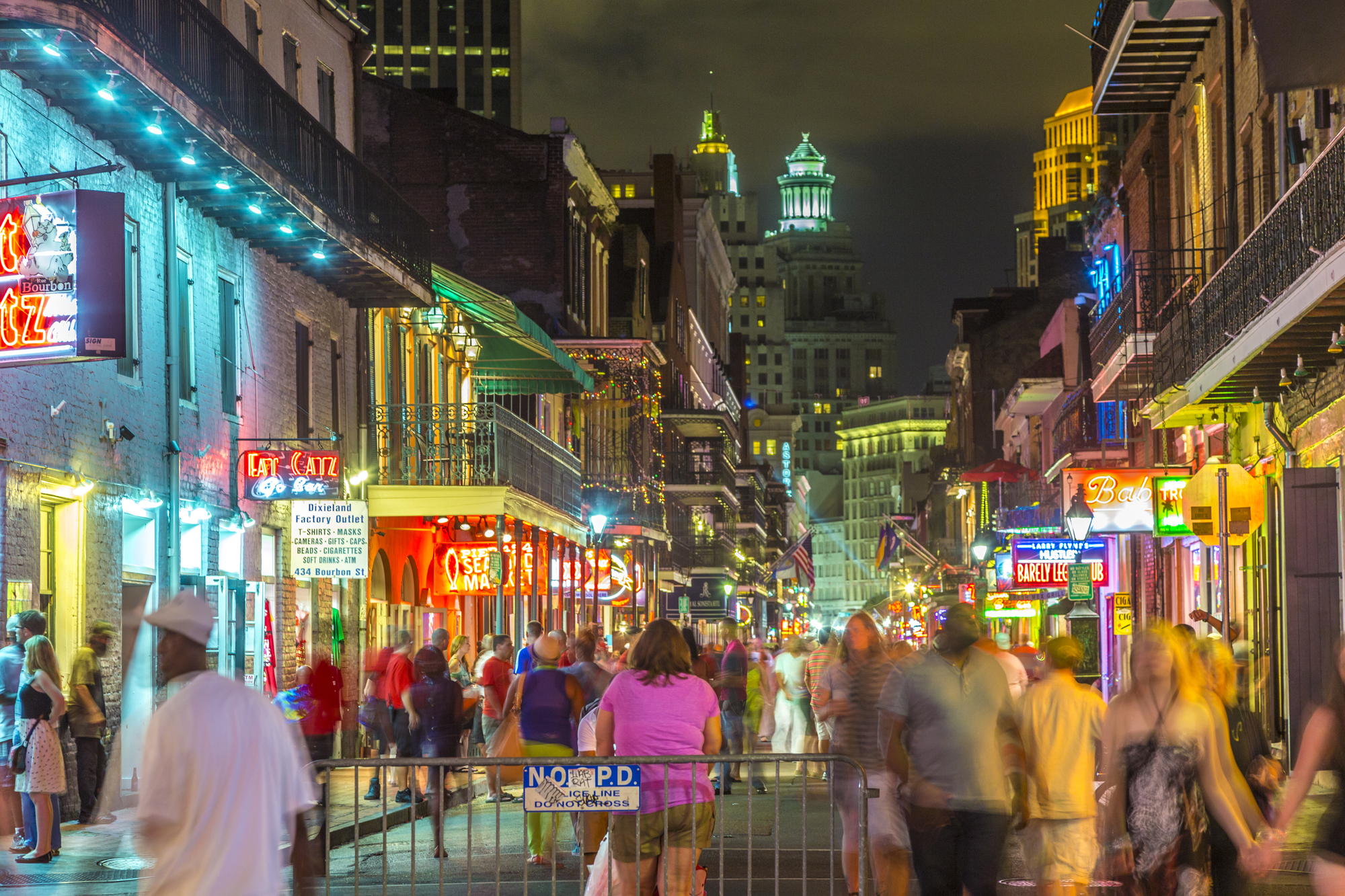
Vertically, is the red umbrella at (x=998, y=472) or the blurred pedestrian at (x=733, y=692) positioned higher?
the red umbrella at (x=998, y=472)

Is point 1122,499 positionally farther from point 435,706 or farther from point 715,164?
point 715,164

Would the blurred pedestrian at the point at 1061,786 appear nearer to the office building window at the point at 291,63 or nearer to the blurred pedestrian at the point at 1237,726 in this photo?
the blurred pedestrian at the point at 1237,726

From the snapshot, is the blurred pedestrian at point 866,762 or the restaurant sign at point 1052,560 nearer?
the blurred pedestrian at point 866,762

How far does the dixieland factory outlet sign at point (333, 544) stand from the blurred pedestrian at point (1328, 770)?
623 inches

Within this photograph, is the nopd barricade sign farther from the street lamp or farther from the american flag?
the american flag

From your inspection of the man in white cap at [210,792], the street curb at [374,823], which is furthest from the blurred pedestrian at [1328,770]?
the street curb at [374,823]

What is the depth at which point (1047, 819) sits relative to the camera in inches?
381

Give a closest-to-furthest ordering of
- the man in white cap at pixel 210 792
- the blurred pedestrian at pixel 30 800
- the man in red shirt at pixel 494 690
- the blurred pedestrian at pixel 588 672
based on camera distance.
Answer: the man in white cap at pixel 210 792, the blurred pedestrian at pixel 30 800, the blurred pedestrian at pixel 588 672, the man in red shirt at pixel 494 690

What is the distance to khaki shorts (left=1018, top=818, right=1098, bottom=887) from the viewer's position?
9586mm

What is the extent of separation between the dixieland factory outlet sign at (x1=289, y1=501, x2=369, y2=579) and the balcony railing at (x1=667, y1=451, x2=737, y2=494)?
34842 mm

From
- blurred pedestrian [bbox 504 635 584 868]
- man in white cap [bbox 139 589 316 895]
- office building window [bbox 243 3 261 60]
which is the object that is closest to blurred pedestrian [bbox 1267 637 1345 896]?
man in white cap [bbox 139 589 316 895]

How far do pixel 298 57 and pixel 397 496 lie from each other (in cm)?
594

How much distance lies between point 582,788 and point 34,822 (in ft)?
19.4

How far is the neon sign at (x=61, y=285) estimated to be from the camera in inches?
488
